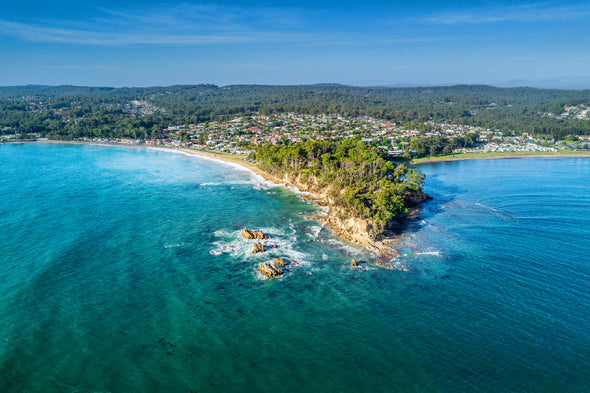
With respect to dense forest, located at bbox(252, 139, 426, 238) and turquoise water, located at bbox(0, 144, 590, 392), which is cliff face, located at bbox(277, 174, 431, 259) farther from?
turquoise water, located at bbox(0, 144, 590, 392)

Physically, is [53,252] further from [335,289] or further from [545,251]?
[545,251]

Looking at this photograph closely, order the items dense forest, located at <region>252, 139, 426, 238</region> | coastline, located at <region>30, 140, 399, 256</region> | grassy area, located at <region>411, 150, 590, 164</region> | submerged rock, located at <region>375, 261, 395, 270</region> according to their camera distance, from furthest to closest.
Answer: grassy area, located at <region>411, 150, 590, 164</region>
dense forest, located at <region>252, 139, 426, 238</region>
coastline, located at <region>30, 140, 399, 256</region>
submerged rock, located at <region>375, 261, 395, 270</region>

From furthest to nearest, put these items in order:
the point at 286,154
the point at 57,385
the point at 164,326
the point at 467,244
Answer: the point at 286,154
the point at 467,244
the point at 164,326
the point at 57,385

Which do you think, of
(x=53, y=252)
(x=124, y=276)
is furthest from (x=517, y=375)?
(x=53, y=252)

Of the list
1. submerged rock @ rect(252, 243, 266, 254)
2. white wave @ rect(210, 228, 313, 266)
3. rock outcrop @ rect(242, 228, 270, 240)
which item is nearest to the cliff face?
white wave @ rect(210, 228, 313, 266)

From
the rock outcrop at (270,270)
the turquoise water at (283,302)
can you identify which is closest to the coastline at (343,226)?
the turquoise water at (283,302)

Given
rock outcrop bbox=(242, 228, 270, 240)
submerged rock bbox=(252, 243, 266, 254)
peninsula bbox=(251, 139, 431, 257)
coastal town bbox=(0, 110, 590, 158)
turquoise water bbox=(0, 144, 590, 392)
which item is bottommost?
turquoise water bbox=(0, 144, 590, 392)

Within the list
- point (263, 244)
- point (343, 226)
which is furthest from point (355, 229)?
point (263, 244)

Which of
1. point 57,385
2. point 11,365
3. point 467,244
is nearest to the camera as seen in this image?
point 57,385
